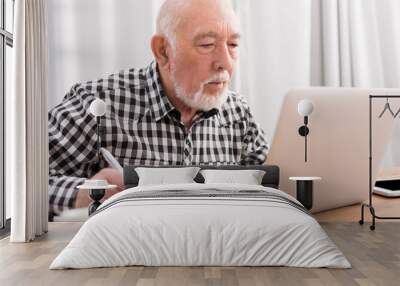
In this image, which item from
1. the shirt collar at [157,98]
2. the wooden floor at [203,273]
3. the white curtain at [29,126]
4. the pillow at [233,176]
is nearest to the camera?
the wooden floor at [203,273]

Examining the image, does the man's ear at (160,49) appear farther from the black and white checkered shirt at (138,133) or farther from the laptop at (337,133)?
the laptop at (337,133)

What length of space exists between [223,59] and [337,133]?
1.25 metres

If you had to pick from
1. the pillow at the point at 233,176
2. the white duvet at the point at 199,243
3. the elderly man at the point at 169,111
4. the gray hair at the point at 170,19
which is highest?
the gray hair at the point at 170,19

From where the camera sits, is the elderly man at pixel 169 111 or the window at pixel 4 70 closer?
the window at pixel 4 70

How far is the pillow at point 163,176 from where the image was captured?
529 centimetres

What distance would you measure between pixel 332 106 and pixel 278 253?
7.01 feet

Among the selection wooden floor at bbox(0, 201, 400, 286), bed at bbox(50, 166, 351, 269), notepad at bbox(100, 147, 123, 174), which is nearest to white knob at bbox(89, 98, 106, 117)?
notepad at bbox(100, 147, 123, 174)

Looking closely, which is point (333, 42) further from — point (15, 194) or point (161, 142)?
point (15, 194)

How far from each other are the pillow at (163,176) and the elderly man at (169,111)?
186 mm

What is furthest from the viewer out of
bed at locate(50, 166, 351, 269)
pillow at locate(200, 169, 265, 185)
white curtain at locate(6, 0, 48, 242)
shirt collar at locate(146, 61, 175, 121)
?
shirt collar at locate(146, 61, 175, 121)

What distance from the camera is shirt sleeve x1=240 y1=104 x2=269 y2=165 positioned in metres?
5.75

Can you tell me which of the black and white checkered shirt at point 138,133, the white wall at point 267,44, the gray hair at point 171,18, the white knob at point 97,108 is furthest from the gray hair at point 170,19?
the white knob at point 97,108

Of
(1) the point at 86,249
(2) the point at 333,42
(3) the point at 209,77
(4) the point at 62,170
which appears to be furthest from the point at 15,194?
(2) the point at 333,42

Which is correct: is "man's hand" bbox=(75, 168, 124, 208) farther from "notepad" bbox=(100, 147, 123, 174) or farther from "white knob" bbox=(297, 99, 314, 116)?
"white knob" bbox=(297, 99, 314, 116)
